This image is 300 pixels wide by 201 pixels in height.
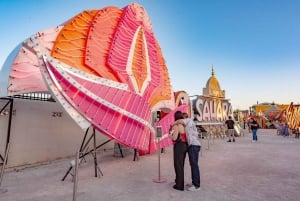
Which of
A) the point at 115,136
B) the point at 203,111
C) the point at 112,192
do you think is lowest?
the point at 112,192

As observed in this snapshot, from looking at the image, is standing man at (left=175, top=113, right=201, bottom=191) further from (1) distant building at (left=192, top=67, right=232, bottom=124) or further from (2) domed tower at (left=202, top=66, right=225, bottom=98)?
(2) domed tower at (left=202, top=66, right=225, bottom=98)

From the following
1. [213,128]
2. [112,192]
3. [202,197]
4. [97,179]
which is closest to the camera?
[202,197]

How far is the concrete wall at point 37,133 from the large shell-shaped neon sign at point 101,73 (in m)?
1.42

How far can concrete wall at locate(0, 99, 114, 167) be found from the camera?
352 inches

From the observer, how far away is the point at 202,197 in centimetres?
530

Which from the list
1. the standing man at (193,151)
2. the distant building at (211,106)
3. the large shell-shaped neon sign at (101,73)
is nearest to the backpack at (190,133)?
the standing man at (193,151)

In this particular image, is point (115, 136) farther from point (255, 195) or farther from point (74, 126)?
point (74, 126)

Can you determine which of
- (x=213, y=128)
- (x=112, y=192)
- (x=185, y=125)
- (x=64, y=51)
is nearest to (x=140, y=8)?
(x=64, y=51)

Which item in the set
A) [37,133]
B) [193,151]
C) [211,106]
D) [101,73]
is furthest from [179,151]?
[211,106]

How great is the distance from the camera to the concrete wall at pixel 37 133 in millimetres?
8953

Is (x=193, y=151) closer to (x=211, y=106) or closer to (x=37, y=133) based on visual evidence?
(x=37, y=133)

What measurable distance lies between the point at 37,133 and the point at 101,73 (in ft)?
12.3

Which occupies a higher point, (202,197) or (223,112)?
(223,112)

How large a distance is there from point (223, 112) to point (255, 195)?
1887cm
